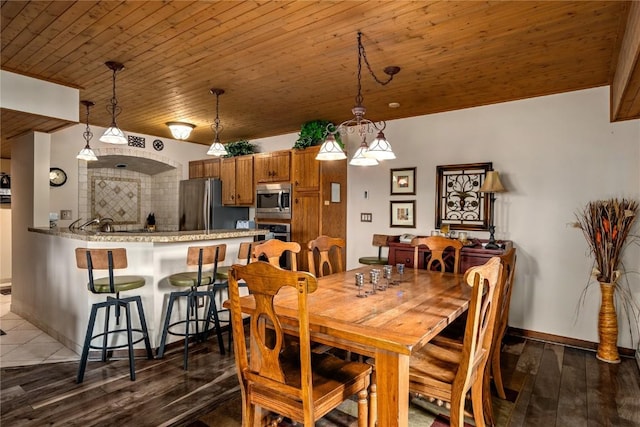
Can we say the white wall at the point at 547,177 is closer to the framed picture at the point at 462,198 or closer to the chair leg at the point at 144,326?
the framed picture at the point at 462,198

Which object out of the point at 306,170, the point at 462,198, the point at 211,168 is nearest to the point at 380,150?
the point at 462,198

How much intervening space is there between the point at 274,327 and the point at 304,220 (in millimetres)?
3252

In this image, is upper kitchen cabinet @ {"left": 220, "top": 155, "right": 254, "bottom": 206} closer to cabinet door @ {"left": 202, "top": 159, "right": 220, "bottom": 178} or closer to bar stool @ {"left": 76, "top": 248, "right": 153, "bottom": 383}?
cabinet door @ {"left": 202, "top": 159, "right": 220, "bottom": 178}

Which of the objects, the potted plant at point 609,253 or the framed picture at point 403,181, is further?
the framed picture at point 403,181

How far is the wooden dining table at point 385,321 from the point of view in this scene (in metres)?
1.55

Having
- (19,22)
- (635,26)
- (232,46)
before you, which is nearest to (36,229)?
(19,22)

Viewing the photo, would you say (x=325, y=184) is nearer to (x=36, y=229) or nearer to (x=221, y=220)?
(x=221, y=220)

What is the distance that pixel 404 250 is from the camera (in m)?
4.09

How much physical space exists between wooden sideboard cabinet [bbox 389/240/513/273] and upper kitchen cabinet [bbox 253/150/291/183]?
1.83 metres

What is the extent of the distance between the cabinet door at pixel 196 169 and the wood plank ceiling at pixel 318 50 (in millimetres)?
2244

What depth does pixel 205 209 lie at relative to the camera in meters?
5.86

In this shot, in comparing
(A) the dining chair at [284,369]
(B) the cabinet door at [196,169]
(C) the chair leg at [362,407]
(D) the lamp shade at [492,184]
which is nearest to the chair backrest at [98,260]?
(A) the dining chair at [284,369]

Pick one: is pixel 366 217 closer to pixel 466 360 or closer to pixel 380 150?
pixel 380 150

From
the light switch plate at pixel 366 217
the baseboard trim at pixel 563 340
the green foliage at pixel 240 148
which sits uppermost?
the green foliage at pixel 240 148
